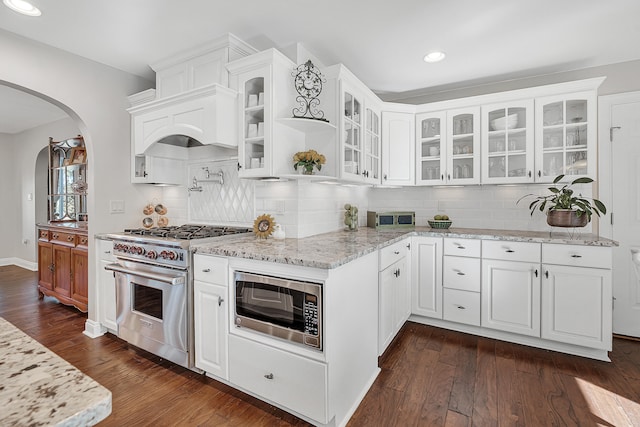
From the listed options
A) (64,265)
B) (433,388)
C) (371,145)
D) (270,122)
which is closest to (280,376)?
(433,388)

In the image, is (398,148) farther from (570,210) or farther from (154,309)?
(154,309)

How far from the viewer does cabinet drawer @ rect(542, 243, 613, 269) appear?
7.63ft

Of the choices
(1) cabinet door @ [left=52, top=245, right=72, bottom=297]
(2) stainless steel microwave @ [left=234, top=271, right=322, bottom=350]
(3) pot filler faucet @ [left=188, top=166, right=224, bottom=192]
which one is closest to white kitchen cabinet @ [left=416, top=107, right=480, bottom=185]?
(3) pot filler faucet @ [left=188, top=166, right=224, bottom=192]

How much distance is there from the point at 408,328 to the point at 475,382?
0.93 m

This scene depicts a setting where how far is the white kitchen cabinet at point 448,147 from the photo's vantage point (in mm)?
3113

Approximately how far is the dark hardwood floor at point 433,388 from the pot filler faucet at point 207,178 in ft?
5.22

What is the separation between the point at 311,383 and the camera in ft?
5.38

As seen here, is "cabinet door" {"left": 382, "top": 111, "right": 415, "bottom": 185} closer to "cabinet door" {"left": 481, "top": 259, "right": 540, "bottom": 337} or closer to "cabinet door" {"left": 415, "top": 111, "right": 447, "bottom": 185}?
"cabinet door" {"left": 415, "top": 111, "right": 447, "bottom": 185}

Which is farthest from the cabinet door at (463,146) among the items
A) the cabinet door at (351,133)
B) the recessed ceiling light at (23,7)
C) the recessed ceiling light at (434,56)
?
the recessed ceiling light at (23,7)

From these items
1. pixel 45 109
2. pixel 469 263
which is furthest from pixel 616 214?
pixel 45 109

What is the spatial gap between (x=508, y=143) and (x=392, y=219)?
1.33 m

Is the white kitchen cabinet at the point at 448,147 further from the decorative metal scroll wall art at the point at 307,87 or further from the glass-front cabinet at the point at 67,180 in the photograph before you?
the glass-front cabinet at the point at 67,180

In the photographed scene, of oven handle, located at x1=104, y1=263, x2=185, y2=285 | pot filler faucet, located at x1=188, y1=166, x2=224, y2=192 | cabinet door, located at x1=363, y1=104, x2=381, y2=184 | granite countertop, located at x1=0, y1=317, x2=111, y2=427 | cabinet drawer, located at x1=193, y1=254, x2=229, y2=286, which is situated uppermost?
cabinet door, located at x1=363, y1=104, x2=381, y2=184

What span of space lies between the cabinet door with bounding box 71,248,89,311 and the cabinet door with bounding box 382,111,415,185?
326 centimetres
